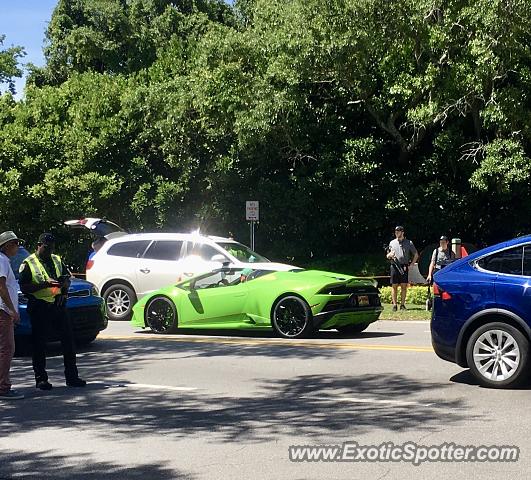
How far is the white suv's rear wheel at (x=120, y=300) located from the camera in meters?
18.6

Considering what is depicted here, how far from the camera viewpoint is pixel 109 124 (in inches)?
1201

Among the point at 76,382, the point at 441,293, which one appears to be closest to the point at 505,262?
the point at 441,293

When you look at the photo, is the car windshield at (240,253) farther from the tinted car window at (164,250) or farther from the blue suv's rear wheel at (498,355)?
the blue suv's rear wheel at (498,355)

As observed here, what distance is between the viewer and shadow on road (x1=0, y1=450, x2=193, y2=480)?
6.09 m

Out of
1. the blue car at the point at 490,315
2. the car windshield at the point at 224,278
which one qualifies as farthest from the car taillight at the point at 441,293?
the car windshield at the point at 224,278

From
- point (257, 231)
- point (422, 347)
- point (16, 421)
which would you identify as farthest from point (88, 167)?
point (16, 421)

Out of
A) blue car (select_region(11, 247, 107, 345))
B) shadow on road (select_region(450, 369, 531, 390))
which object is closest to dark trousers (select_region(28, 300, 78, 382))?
blue car (select_region(11, 247, 107, 345))

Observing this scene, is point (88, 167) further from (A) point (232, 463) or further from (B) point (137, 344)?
(A) point (232, 463)

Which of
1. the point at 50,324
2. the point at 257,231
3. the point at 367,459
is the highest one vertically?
the point at 257,231

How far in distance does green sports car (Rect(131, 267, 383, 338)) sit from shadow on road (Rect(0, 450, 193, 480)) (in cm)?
723

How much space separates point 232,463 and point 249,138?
19.0 m

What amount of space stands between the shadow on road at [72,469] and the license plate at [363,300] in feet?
25.7

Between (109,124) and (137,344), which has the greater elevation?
(109,124)

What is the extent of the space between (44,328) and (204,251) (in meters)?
8.89
